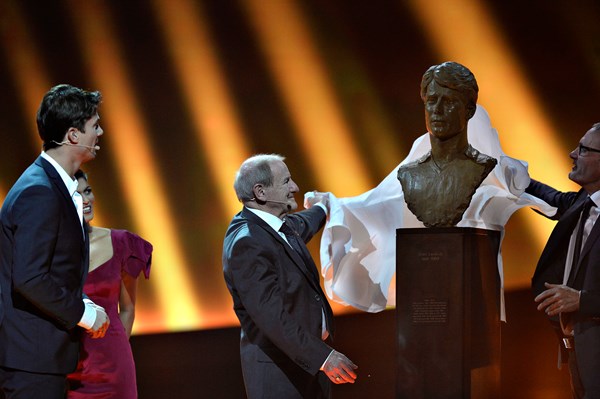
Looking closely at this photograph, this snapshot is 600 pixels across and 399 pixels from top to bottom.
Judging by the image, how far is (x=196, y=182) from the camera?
18.2 ft

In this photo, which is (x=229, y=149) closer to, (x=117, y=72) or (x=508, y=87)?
(x=117, y=72)

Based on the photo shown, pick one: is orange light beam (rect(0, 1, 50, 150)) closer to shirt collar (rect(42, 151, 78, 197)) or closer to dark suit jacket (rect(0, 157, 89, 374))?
shirt collar (rect(42, 151, 78, 197))

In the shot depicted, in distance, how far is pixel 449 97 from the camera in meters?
3.67

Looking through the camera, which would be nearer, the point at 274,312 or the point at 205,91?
the point at 274,312

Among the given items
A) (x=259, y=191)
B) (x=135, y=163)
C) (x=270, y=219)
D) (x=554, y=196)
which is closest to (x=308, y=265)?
(x=270, y=219)

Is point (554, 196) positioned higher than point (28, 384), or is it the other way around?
point (554, 196)

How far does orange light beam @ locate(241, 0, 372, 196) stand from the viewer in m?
5.63

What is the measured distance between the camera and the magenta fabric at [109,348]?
3.59m

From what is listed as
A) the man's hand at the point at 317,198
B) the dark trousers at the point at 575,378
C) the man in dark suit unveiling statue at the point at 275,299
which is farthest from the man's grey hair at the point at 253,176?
the dark trousers at the point at 575,378

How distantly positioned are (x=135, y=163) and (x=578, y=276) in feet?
10.1

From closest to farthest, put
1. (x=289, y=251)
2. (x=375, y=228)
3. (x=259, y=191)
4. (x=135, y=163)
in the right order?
(x=289, y=251)
(x=259, y=191)
(x=375, y=228)
(x=135, y=163)

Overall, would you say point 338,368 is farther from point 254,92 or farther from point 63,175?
point 254,92

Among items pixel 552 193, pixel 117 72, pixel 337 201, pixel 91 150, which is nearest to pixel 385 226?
pixel 337 201

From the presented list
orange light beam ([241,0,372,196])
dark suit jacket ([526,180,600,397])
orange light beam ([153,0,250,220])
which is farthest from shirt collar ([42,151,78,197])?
orange light beam ([241,0,372,196])
